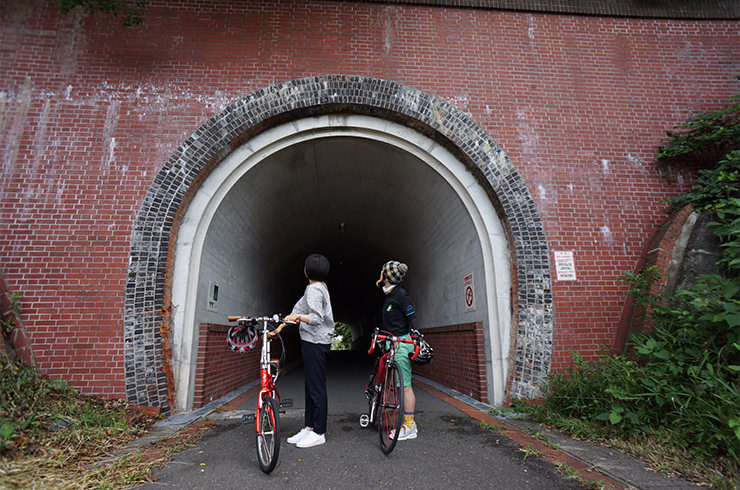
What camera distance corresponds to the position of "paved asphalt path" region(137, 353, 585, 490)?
286 cm

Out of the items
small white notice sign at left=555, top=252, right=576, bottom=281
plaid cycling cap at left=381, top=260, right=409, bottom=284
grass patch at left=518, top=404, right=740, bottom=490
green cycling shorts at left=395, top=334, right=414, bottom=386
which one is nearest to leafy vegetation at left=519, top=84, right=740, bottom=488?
grass patch at left=518, top=404, right=740, bottom=490

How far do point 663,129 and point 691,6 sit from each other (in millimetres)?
2576

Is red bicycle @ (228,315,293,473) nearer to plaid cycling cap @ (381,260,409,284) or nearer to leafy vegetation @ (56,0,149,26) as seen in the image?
plaid cycling cap @ (381,260,409,284)

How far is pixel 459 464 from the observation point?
3.25 meters

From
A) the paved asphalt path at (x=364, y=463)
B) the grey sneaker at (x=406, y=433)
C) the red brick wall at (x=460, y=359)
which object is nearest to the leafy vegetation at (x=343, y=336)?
the red brick wall at (x=460, y=359)

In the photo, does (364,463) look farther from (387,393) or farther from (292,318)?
(292,318)

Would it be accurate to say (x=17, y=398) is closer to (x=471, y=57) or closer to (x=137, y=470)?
(x=137, y=470)

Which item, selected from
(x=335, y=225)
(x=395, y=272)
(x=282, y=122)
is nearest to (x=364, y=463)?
(x=395, y=272)

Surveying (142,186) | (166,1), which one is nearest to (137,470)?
(142,186)

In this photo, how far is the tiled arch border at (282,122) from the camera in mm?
4996

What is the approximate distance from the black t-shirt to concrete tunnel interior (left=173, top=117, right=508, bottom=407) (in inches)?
86.7

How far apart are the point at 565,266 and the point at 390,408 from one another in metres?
3.57

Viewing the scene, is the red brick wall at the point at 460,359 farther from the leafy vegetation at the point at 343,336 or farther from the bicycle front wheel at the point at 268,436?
the leafy vegetation at the point at 343,336

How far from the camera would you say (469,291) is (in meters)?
6.47
